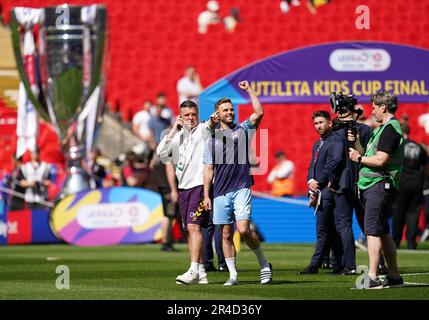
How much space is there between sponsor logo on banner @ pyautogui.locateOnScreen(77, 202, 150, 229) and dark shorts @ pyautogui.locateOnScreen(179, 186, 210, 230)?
30.9 ft

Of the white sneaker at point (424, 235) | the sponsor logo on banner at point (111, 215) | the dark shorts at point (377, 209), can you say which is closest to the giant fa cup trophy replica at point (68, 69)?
the sponsor logo on banner at point (111, 215)

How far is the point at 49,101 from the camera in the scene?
22891 millimetres

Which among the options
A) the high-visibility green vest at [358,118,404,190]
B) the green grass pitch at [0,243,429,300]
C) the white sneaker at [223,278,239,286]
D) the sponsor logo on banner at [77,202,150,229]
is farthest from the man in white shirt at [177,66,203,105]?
the high-visibility green vest at [358,118,404,190]

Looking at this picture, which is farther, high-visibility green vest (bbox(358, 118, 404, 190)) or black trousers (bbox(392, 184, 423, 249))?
black trousers (bbox(392, 184, 423, 249))

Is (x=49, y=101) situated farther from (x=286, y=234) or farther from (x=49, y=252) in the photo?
(x=286, y=234)

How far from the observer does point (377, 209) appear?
1159 cm

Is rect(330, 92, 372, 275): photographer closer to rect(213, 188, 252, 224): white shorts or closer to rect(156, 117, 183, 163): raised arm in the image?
rect(156, 117, 183, 163): raised arm

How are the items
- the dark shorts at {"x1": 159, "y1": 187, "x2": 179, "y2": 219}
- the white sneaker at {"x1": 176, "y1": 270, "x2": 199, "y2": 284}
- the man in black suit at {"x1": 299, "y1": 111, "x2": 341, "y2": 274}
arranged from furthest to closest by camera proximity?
1. the dark shorts at {"x1": 159, "y1": 187, "x2": 179, "y2": 219}
2. the man in black suit at {"x1": 299, "y1": 111, "x2": 341, "y2": 274}
3. the white sneaker at {"x1": 176, "y1": 270, "x2": 199, "y2": 284}

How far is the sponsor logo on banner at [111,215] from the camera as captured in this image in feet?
73.3

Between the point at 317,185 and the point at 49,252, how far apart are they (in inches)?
275

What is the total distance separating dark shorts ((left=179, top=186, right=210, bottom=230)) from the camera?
12.9 meters

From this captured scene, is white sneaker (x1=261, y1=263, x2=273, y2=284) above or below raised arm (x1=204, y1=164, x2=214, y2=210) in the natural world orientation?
below

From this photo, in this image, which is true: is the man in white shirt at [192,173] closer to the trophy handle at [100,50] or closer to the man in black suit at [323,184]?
the man in black suit at [323,184]
